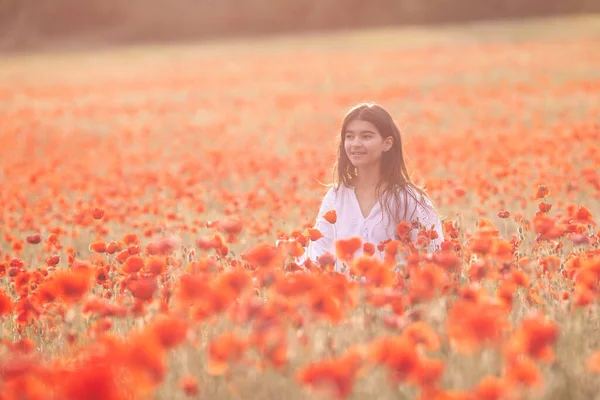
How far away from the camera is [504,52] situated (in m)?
25.2

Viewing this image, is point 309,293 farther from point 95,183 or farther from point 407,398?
point 95,183

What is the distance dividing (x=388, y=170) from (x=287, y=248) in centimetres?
185

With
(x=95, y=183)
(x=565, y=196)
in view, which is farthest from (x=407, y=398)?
(x=95, y=183)

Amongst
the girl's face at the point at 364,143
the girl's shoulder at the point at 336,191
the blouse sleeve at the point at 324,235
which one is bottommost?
the blouse sleeve at the point at 324,235

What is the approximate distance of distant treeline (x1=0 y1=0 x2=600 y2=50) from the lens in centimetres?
5997

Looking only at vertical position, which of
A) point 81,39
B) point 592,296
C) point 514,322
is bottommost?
point 514,322

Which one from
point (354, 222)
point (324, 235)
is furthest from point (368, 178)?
point (324, 235)

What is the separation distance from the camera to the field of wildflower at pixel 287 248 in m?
2.17

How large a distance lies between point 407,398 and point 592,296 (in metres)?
0.78

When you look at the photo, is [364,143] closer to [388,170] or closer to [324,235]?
[388,170]

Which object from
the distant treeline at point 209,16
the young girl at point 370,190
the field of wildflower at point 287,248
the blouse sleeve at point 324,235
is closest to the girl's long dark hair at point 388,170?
the young girl at point 370,190

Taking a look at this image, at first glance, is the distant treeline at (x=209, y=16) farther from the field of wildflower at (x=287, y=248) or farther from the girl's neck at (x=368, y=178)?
the girl's neck at (x=368, y=178)

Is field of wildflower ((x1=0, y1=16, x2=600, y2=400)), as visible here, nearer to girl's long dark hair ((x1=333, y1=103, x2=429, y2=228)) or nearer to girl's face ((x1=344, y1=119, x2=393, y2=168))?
girl's long dark hair ((x1=333, y1=103, x2=429, y2=228))

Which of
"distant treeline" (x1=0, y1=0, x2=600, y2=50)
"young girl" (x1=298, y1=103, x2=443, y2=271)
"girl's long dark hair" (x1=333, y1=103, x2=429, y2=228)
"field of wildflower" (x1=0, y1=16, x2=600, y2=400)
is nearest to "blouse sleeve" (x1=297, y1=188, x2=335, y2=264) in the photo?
"young girl" (x1=298, y1=103, x2=443, y2=271)
